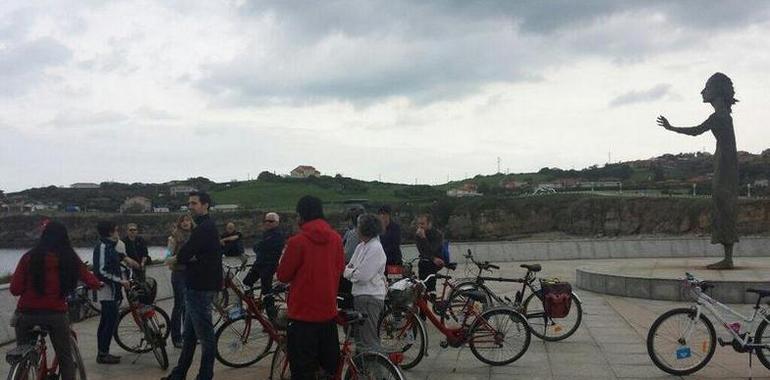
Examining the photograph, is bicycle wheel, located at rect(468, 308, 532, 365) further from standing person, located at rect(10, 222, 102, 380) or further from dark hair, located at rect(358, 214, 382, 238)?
standing person, located at rect(10, 222, 102, 380)

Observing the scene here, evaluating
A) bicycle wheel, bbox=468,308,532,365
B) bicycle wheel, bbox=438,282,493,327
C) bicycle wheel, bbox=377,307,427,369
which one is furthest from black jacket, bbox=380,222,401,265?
bicycle wheel, bbox=468,308,532,365

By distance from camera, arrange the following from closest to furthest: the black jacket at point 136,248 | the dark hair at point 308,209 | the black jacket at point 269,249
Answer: the dark hair at point 308,209 < the black jacket at point 269,249 < the black jacket at point 136,248

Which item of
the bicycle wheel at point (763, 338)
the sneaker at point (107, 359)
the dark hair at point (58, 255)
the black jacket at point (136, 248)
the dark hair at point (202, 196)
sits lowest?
the sneaker at point (107, 359)

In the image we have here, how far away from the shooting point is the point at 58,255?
18.3 ft

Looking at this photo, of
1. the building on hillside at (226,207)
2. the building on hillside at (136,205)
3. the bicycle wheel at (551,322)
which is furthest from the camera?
the building on hillside at (136,205)

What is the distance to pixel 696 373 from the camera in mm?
6711

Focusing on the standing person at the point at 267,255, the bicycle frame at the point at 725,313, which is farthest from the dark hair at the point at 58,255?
the bicycle frame at the point at 725,313

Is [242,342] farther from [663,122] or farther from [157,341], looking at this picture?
[663,122]

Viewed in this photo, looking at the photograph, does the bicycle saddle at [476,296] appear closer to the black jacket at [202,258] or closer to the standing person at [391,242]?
the standing person at [391,242]

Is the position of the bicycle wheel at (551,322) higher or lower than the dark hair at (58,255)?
lower

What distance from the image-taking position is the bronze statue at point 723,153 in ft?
40.9

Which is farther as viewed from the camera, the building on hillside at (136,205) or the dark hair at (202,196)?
the building on hillside at (136,205)

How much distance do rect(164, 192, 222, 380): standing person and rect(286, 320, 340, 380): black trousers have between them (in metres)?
1.38

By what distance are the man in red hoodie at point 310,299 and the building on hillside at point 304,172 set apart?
94.2m
